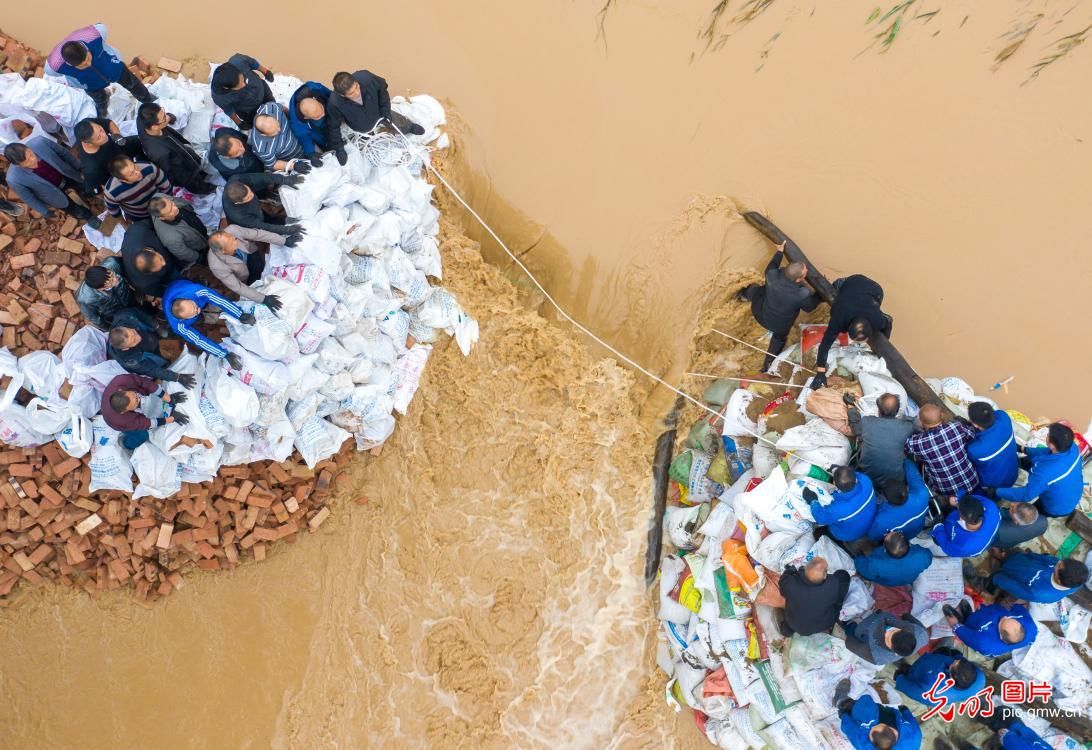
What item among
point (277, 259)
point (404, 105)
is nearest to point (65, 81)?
point (277, 259)

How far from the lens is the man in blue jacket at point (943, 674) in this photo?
317 cm

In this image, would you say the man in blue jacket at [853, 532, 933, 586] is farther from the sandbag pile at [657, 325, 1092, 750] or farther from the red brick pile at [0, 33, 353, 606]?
the red brick pile at [0, 33, 353, 606]

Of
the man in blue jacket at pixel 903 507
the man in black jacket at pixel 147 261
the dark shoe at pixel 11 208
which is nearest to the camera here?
the man in black jacket at pixel 147 261

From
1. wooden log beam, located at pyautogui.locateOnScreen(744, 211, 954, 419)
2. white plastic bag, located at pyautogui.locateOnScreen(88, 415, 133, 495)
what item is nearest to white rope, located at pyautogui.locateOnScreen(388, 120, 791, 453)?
wooden log beam, located at pyautogui.locateOnScreen(744, 211, 954, 419)

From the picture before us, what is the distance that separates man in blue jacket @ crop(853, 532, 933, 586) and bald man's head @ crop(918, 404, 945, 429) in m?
0.54

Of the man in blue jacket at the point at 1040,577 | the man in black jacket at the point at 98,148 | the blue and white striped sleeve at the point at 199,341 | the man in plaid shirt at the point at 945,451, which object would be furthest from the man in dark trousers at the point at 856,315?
the man in black jacket at the point at 98,148

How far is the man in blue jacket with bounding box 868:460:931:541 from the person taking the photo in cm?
327

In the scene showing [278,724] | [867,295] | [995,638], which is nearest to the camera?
[995,638]

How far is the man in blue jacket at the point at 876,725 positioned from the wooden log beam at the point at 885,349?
1446 millimetres

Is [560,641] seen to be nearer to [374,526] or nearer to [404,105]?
[374,526]

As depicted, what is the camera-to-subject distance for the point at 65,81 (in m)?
3.44

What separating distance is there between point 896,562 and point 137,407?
365 cm

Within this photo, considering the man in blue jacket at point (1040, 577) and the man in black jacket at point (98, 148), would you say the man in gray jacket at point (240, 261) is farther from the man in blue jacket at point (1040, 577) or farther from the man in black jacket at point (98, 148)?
the man in blue jacket at point (1040, 577)

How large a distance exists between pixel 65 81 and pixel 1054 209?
5400 mm
